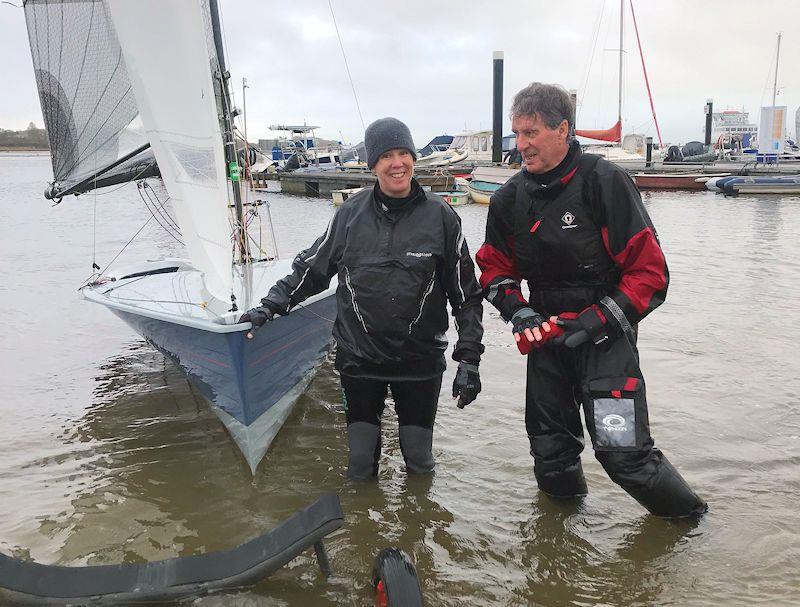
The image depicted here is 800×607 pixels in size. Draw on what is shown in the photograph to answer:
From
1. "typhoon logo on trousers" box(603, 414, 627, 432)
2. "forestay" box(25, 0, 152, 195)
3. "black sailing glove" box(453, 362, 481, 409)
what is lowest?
"typhoon logo on trousers" box(603, 414, 627, 432)

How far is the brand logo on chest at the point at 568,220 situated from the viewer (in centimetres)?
290

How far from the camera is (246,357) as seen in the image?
12.7 ft

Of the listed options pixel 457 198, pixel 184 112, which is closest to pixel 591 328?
pixel 184 112

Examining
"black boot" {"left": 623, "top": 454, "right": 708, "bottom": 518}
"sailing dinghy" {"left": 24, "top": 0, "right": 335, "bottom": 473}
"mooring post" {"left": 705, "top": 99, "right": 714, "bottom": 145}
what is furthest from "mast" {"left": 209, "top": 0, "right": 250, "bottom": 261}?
"mooring post" {"left": 705, "top": 99, "right": 714, "bottom": 145}

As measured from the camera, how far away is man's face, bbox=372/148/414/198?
10.3 feet

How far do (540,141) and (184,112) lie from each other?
2378 mm

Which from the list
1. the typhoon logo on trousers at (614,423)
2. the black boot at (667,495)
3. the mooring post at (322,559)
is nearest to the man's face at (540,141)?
the typhoon logo on trousers at (614,423)

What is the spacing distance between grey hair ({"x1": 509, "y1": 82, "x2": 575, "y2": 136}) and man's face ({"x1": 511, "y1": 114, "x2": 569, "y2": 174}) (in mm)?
18

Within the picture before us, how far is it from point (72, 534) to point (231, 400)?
1.12m

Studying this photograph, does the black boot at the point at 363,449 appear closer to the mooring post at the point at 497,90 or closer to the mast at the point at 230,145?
the mast at the point at 230,145

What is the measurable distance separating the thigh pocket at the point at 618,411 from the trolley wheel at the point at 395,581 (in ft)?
3.37

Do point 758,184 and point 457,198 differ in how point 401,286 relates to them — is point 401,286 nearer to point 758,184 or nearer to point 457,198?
point 457,198

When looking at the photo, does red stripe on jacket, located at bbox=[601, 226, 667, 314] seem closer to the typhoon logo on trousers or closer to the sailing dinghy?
the typhoon logo on trousers

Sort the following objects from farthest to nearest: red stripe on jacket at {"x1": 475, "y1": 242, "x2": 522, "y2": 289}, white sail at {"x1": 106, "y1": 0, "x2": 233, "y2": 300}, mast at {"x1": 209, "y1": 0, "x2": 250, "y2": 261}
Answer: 1. mast at {"x1": 209, "y1": 0, "x2": 250, "y2": 261}
2. white sail at {"x1": 106, "y1": 0, "x2": 233, "y2": 300}
3. red stripe on jacket at {"x1": 475, "y1": 242, "x2": 522, "y2": 289}
